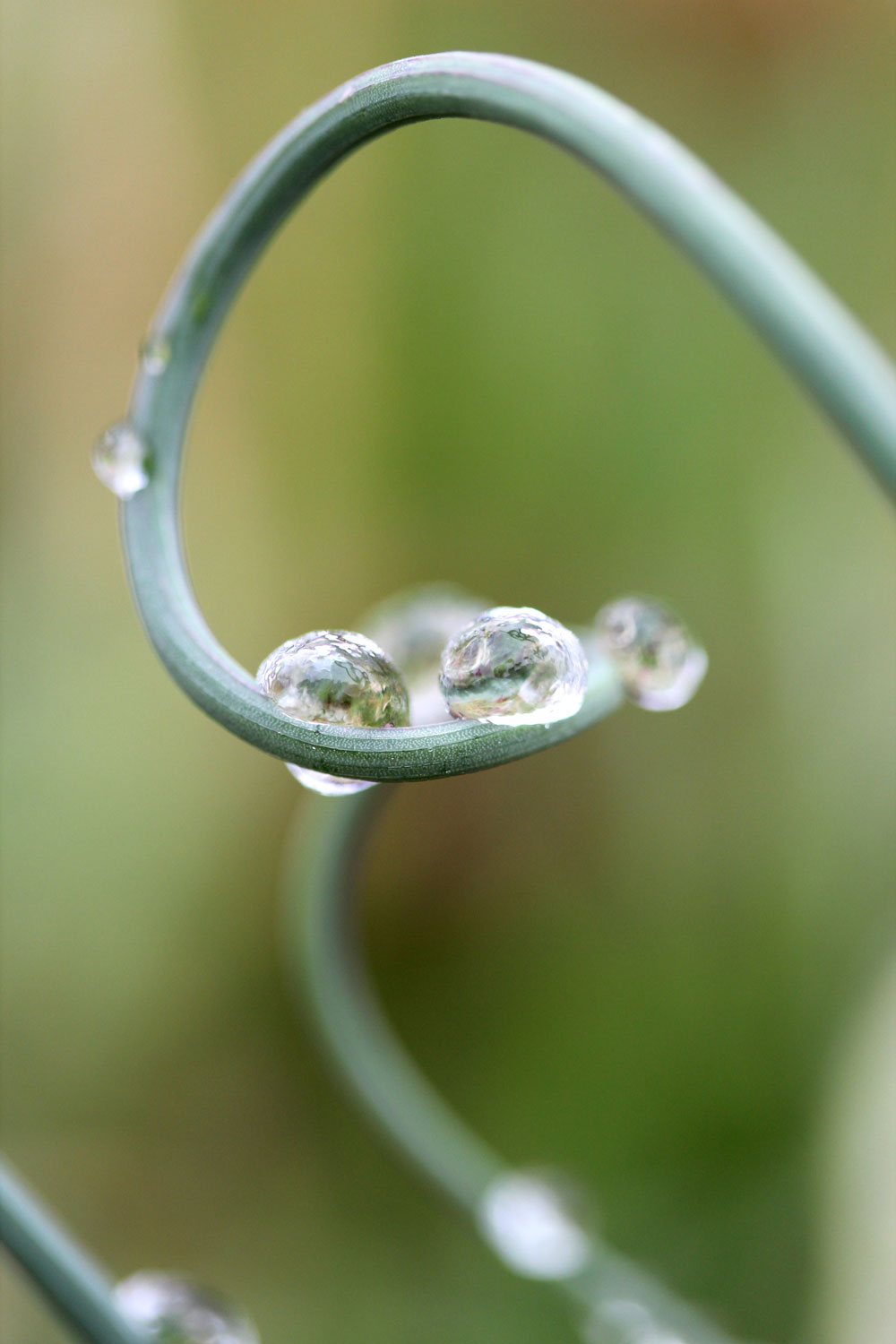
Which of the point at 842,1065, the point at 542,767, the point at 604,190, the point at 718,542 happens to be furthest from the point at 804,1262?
the point at 604,190

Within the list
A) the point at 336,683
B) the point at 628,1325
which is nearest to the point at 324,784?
the point at 336,683

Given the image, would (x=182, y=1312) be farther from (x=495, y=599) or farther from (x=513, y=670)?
(x=495, y=599)

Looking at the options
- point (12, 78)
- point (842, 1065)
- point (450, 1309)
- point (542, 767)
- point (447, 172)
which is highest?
point (447, 172)

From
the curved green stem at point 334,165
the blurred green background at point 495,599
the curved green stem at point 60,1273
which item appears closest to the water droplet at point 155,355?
the curved green stem at point 334,165

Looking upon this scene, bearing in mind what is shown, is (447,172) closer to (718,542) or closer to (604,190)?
(604,190)

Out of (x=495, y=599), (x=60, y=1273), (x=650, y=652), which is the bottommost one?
(x=60, y=1273)

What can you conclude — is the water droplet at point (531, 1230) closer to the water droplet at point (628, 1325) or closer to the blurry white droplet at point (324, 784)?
the water droplet at point (628, 1325)
